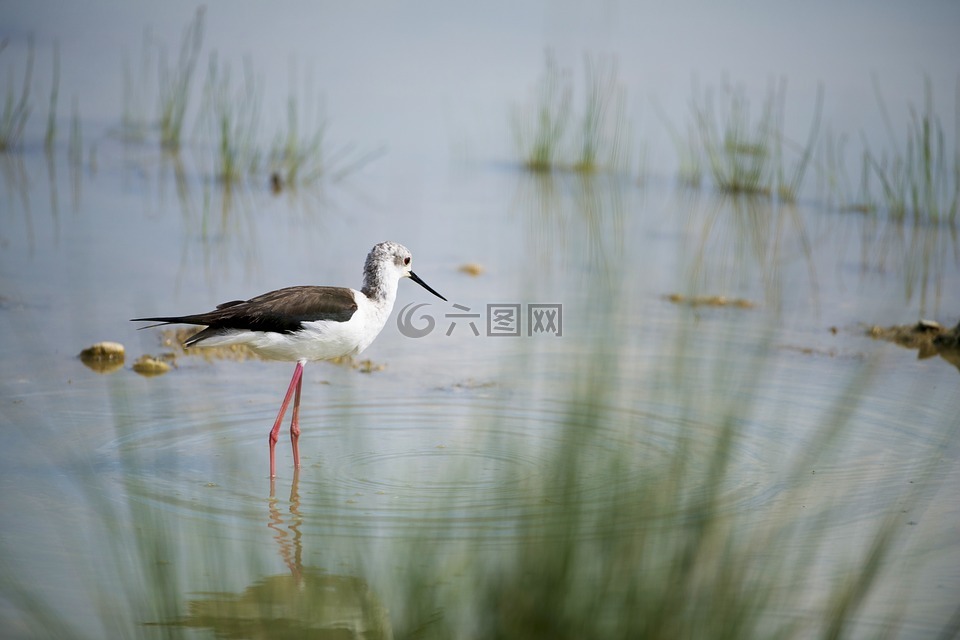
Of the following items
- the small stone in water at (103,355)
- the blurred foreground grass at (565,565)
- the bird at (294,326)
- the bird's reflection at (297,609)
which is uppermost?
the bird at (294,326)

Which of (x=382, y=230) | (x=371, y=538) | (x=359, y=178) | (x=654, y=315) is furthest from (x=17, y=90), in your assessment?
(x=371, y=538)

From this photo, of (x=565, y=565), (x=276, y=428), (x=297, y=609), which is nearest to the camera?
(x=565, y=565)

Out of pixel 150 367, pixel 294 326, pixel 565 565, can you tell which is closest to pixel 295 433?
pixel 294 326

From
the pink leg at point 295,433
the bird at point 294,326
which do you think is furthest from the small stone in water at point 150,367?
the pink leg at point 295,433

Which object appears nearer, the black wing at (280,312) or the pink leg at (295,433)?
the pink leg at (295,433)

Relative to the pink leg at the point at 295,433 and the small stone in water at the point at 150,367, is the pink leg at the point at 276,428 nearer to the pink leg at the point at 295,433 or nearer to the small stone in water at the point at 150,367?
the pink leg at the point at 295,433

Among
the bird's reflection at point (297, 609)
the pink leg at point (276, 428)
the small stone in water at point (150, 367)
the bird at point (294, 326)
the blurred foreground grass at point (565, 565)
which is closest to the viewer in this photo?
the blurred foreground grass at point (565, 565)

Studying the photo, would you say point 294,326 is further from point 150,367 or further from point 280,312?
point 150,367

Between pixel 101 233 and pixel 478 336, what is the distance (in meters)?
3.48

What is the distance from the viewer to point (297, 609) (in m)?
3.27

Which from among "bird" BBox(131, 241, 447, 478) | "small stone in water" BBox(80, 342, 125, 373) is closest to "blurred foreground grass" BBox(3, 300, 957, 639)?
"bird" BBox(131, 241, 447, 478)

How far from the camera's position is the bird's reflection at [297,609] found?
3119mm

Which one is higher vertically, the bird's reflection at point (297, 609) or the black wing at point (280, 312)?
the black wing at point (280, 312)

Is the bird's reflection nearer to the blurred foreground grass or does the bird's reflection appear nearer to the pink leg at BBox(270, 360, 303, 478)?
the blurred foreground grass
